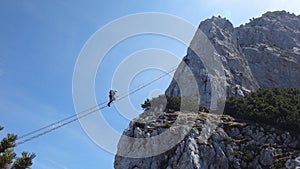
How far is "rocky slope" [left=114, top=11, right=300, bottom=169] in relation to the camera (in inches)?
1891

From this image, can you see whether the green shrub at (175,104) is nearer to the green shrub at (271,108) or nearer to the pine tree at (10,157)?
the green shrub at (271,108)

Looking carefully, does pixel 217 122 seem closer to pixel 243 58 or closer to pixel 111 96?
pixel 111 96

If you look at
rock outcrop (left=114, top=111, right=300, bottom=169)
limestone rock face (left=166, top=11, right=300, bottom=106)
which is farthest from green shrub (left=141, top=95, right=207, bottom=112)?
limestone rock face (left=166, top=11, right=300, bottom=106)

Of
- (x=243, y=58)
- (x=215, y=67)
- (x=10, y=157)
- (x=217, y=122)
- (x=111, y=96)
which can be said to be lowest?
(x=10, y=157)

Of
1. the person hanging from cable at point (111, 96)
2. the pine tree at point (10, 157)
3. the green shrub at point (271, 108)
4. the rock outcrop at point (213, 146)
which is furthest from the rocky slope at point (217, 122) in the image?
the pine tree at point (10, 157)

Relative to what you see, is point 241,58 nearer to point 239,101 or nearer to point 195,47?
point 195,47

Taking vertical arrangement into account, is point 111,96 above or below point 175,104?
below

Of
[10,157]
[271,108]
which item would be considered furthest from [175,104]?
[10,157]

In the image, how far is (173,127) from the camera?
5350 centimetres

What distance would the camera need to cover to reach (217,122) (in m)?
58.2

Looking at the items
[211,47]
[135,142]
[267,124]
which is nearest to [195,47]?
[211,47]

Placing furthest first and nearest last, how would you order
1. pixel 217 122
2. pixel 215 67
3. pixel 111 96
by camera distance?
pixel 215 67 → pixel 217 122 → pixel 111 96

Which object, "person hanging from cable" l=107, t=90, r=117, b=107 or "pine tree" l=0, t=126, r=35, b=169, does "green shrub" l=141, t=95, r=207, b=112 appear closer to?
"person hanging from cable" l=107, t=90, r=117, b=107

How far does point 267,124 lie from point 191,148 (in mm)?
17589
